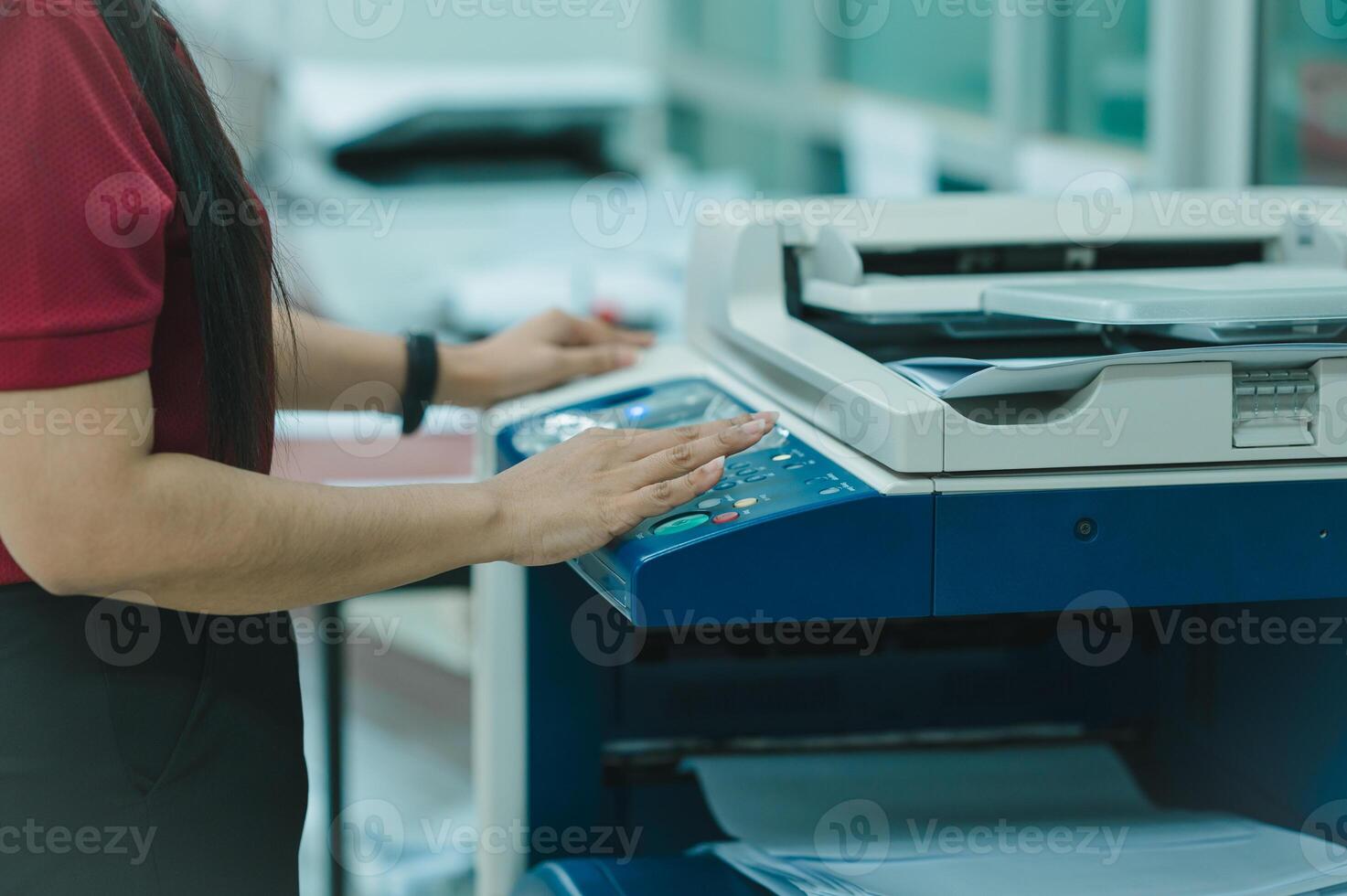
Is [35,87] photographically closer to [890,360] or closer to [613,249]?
[890,360]

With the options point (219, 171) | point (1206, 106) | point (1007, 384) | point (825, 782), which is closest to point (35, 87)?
point (219, 171)

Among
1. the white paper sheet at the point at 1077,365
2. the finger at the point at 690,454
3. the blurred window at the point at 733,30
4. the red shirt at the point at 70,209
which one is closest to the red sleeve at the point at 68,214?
the red shirt at the point at 70,209

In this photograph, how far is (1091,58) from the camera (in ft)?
6.58

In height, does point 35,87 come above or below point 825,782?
above

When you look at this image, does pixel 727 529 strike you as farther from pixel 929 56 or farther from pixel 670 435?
pixel 929 56

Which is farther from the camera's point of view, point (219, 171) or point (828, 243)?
point (828, 243)

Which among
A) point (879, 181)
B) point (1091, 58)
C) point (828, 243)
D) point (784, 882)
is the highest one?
point (1091, 58)

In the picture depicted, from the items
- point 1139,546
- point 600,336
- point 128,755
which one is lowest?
point 128,755

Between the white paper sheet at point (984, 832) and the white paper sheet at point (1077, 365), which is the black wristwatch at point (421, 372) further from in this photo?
the white paper sheet at point (1077, 365)

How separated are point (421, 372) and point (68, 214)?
0.50m

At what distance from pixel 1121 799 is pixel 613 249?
1.65m

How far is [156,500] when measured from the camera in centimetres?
63

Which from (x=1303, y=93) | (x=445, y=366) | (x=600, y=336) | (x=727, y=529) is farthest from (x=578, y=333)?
(x=1303, y=93)

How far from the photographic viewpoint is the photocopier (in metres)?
0.71
